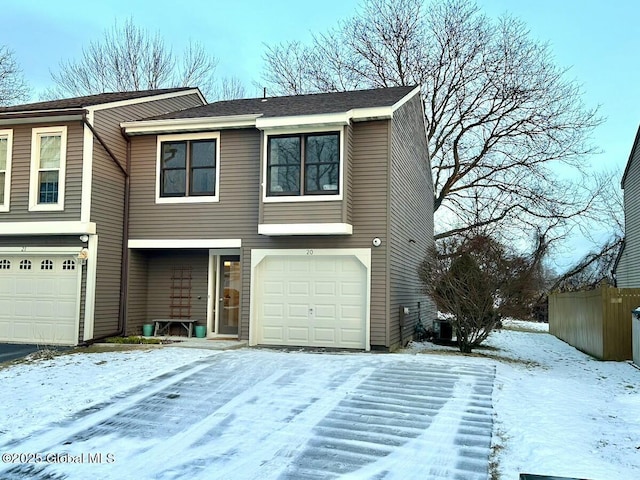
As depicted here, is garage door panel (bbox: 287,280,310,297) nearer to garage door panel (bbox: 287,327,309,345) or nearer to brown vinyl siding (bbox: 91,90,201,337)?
garage door panel (bbox: 287,327,309,345)

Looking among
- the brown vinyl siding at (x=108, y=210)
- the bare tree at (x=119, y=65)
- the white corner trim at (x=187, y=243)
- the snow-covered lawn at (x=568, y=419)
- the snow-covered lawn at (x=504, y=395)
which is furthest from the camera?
the bare tree at (x=119, y=65)

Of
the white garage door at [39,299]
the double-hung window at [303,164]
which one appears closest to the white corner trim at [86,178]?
the white garage door at [39,299]

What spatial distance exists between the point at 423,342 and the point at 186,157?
772 cm

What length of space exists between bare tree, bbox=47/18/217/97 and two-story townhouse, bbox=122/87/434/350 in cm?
1900

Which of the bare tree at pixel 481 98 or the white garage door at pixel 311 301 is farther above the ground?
Answer: the bare tree at pixel 481 98

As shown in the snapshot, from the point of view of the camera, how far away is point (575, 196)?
25344mm

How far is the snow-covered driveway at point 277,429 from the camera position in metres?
5.30

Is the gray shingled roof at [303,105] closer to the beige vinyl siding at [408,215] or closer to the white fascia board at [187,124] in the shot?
the white fascia board at [187,124]

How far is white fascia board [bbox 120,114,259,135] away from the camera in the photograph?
495 inches

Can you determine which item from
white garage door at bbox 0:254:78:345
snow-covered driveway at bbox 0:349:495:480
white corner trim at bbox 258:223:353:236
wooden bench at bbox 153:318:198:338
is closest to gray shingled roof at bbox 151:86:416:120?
white corner trim at bbox 258:223:353:236

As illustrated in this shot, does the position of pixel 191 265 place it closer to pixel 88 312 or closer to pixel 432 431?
pixel 88 312

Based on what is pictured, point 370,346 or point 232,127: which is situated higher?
point 232,127

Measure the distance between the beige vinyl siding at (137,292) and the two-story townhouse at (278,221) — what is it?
3 centimetres

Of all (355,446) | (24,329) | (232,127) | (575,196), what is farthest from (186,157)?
(575,196)
